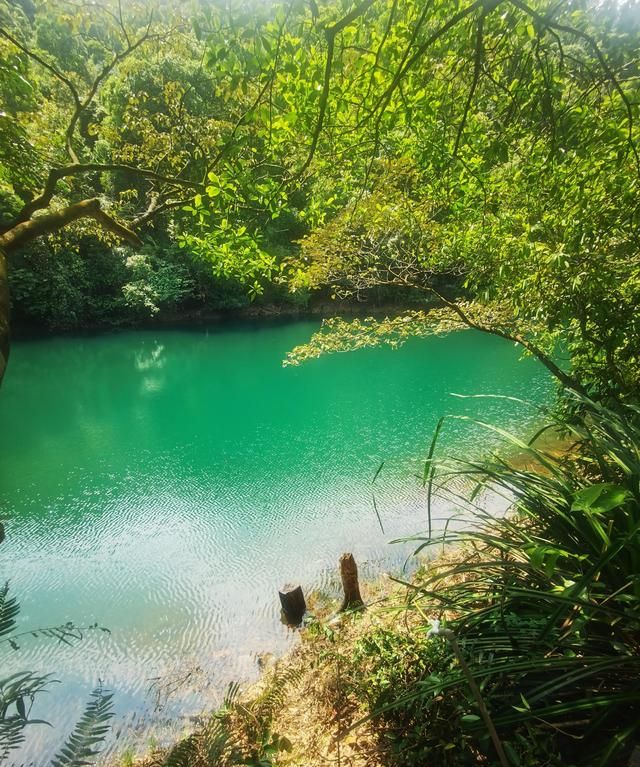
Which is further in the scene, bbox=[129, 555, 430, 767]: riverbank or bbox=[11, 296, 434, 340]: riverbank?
bbox=[11, 296, 434, 340]: riverbank

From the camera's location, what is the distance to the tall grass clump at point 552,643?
1005mm

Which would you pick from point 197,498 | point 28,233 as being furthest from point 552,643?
point 197,498

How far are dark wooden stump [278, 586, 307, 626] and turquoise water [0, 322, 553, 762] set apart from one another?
0.44ft

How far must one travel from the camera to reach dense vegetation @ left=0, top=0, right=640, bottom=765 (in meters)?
1.12

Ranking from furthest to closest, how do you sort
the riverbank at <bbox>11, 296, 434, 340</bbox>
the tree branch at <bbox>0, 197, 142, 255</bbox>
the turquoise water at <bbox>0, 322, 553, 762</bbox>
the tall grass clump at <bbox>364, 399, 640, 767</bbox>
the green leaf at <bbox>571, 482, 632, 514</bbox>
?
1. the riverbank at <bbox>11, 296, 434, 340</bbox>
2. the turquoise water at <bbox>0, 322, 553, 762</bbox>
3. the tree branch at <bbox>0, 197, 142, 255</bbox>
4. the tall grass clump at <bbox>364, 399, 640, 767</bbox>
5. the green leaf at <bbox>571, 482, 632, 514</bbox>

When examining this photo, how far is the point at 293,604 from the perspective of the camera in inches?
142

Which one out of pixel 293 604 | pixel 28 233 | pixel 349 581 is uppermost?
pixel 28 233

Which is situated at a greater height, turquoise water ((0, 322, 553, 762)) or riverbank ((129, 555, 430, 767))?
riverbank ((129, 555, 430, 767))

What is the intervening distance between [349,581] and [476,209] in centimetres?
304

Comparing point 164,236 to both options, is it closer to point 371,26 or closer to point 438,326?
point 438,326

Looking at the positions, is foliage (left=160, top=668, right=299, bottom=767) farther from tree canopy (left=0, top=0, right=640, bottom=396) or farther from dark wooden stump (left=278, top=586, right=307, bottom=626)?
tree canopy (left=0, top=0, right=640, bottom=396)

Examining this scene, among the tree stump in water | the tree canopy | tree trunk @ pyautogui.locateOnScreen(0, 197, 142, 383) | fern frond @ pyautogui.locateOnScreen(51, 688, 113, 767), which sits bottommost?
the tree stump in water

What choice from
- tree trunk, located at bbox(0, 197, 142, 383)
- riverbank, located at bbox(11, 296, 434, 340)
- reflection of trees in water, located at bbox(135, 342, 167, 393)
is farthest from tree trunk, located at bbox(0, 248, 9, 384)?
riverbank, located at bbox(11, 296, 434, 340)

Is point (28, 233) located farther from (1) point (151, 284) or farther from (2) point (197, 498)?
(1) point (151, 284)
